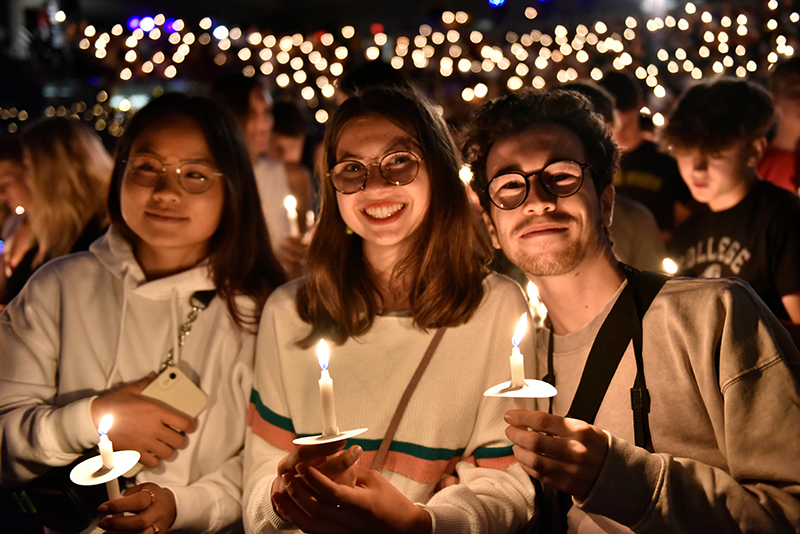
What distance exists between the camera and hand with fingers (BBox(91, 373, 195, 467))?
237cm

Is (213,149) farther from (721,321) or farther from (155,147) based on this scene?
(721,321)

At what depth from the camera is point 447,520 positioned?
1.98 meters

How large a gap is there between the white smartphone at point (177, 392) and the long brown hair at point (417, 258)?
20.0 inches

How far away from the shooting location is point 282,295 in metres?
2.61

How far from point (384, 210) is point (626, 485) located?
1.27 metres

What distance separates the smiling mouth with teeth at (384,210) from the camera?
2449 millimetres

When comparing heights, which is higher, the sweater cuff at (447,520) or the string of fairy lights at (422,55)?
the string of fairy lights at (422,55)

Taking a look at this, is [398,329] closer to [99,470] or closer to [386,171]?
[386,171]

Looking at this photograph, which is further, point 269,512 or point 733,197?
point 733,197

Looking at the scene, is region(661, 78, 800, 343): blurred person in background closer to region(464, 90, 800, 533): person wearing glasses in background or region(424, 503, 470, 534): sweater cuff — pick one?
region(464, 90, 800, 533): person wearing glasses in background

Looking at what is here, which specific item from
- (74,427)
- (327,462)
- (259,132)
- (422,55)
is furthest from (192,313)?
(422,55)

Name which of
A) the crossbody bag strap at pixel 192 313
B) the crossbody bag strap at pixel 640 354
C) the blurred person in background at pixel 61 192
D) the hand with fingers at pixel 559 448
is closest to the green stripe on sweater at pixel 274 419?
the crossbody bag strap at pixel 192 313

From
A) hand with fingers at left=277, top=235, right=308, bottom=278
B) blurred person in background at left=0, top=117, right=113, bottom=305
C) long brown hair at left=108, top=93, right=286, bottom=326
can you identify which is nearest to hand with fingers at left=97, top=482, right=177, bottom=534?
long brown hair at left=108, top=93, right=286, bottom=326

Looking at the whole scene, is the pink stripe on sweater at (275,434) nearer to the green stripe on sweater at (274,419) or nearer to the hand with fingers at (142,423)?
the green stripe on sweater at (274,419)
